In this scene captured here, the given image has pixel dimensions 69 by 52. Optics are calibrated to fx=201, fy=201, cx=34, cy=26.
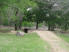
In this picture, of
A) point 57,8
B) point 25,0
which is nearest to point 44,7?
point 57,8

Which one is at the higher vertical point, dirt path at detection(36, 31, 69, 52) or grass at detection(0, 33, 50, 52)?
grass at detection(0, 33, 50, 52)

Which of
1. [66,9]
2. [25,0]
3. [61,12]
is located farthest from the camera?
[61,12]

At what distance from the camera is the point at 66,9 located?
2762 centimetres

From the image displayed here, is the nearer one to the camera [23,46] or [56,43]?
[23,46]

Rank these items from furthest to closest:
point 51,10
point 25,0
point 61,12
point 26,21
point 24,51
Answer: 1. point 26,21
2. point 51,10
3. point 61,12
4. point 24,51
5. point 25,0

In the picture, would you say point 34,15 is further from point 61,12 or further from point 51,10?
point 61,12

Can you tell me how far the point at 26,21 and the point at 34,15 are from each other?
133 inches

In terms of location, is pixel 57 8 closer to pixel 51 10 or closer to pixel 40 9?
pixel 51 10

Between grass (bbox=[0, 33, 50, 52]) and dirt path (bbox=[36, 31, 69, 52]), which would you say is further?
dirt path (bbox=[36, 31, 69, 52])

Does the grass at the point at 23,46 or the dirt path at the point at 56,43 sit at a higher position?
the grass at the point at 23,46

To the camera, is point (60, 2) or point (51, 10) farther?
point (51, 10)

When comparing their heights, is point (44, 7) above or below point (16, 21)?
above

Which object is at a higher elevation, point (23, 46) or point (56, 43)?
point (23, 46)

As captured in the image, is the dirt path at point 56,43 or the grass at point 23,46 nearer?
the grass at point 23,46
